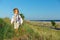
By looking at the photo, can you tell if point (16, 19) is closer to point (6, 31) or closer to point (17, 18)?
point (17, 18)

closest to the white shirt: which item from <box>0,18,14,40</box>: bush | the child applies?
the child

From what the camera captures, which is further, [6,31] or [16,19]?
[6,31]

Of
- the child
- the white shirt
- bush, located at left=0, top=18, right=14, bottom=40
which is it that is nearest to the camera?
the child

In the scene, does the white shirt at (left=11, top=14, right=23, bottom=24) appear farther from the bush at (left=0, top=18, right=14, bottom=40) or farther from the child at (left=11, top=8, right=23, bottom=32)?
the bush at (left=0, top=18, right=14, bottom=40)

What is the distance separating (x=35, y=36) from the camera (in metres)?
12.3

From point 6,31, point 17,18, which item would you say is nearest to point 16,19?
point 17,18

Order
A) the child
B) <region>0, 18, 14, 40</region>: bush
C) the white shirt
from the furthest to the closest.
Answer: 1. <region>0, 18, 14, 40</region>: bush
2. the white shirt
3. the child

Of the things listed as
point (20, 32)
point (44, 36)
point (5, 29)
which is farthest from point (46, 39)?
point (5, 29)

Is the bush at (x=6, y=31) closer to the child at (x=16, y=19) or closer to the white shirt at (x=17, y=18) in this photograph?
the child at (x=16, y=19)

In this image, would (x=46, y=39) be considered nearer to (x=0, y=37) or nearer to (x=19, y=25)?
(x=19, y=25)

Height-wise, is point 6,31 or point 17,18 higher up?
point 17,18

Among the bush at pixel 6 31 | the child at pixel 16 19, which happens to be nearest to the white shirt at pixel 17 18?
the child at pixel 16 19

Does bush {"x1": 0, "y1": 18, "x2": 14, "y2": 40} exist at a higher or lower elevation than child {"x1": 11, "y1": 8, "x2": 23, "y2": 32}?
lower

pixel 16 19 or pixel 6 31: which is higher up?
pixel 16 19
